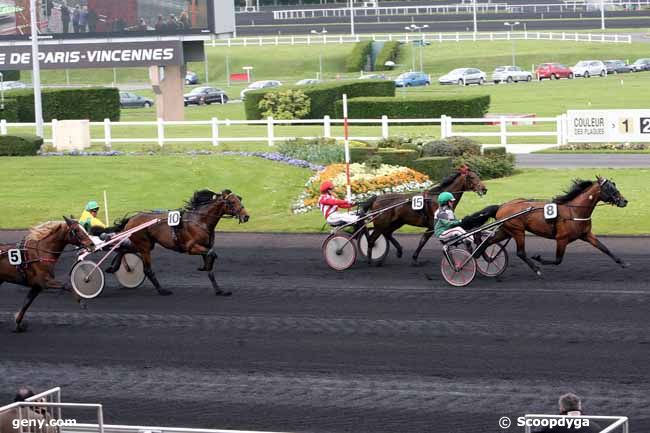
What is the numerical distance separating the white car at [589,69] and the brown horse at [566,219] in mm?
48060

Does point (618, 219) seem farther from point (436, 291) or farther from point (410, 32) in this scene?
point (410, 32)

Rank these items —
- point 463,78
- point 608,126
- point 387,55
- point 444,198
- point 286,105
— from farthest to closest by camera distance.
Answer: point 387,55 < point 463,78 < point 286,105 < point 608,126 < point 444,198

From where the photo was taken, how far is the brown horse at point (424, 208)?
16.9 m

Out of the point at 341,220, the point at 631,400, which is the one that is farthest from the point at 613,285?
the point at 631,400

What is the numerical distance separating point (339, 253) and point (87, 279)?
12.0 ft

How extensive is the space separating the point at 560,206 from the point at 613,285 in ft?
4.15

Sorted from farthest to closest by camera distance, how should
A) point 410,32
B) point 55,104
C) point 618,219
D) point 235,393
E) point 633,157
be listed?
point 410,32
point 55,104
point 633,157
point 618,219
point 235,393

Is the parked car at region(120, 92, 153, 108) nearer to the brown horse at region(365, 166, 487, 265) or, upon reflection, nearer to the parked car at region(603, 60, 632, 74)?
the parked car at region(603, 60, 632, 74)

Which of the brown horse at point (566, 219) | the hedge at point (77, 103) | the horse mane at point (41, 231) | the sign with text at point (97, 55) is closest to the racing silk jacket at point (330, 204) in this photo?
the brown horse at point (566, 219)

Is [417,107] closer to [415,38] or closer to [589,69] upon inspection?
[589,69]

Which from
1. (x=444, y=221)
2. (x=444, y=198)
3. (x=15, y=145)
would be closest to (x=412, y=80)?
(x=15, y=145)

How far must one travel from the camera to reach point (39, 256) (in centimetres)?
1406

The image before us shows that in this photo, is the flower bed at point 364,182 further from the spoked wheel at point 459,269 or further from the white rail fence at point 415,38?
the white rail fence at point 415,38

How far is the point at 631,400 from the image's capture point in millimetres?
10453
